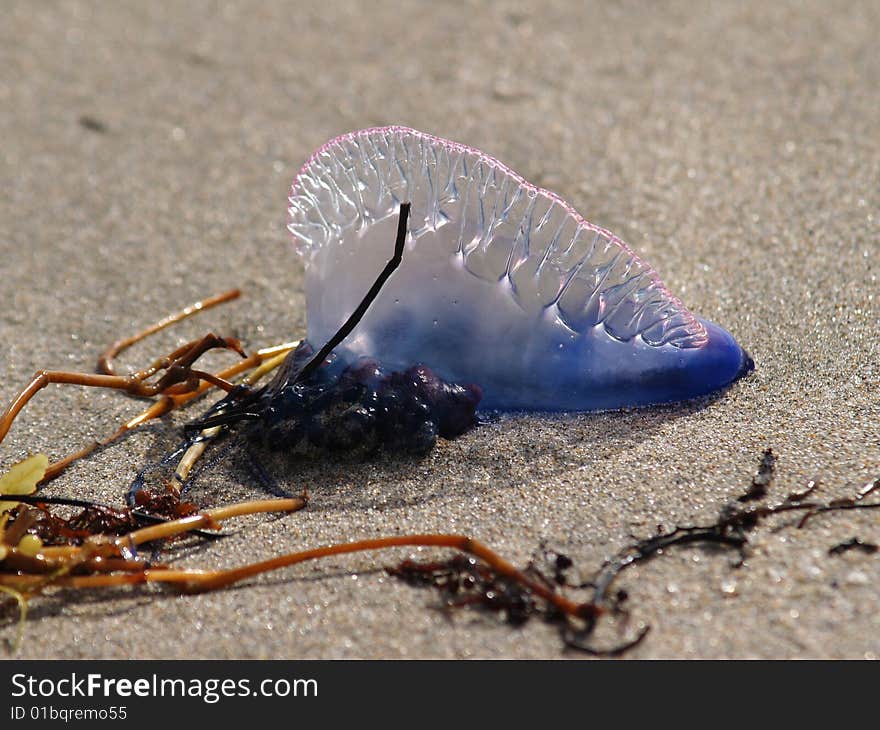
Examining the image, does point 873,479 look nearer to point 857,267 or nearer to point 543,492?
point 543,492

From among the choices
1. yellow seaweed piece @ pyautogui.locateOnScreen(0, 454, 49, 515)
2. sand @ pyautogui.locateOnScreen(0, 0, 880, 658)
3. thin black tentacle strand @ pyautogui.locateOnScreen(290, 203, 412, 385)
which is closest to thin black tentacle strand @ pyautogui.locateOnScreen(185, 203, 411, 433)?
thin black tentacle strand @ pyautogui.locateOnScreen(290, 203, 412, 385)

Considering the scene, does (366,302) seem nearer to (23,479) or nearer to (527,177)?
(23,479)

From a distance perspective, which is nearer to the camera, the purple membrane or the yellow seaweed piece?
the yellow seaweed piece

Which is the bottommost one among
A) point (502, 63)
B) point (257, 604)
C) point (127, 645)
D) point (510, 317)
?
point (127, 645)

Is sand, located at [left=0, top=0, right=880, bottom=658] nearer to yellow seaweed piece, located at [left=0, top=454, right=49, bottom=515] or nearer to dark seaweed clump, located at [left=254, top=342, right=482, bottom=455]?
dark seaweed clump, located at [left=254, top=342, right=482, bottom=455]

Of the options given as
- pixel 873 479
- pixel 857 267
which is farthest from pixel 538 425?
pixel 857 267

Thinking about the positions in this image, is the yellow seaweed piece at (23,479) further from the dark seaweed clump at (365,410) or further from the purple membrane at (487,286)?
the purple membrane at (487,286)
